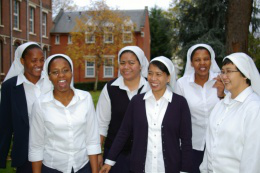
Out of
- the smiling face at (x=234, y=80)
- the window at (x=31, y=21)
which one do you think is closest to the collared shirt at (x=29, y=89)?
the smiling face at (x=234, y=80)

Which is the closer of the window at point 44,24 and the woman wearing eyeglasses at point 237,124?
the woman wearing eyeglasses at point 237,124

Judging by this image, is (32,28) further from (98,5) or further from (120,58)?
(120,58)

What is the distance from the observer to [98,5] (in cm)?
2830

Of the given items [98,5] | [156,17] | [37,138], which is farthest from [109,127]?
[156,17]

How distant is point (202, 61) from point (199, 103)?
0.58 metres

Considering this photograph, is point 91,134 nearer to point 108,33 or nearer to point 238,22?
point 238,22

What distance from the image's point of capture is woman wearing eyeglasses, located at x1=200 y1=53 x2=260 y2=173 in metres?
2.50

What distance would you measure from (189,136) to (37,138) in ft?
5.48

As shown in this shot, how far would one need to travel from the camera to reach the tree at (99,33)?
92.1ft

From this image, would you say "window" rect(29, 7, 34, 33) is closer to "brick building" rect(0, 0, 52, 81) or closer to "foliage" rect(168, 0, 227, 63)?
"brick building" rect(0, 0, 52, 81)

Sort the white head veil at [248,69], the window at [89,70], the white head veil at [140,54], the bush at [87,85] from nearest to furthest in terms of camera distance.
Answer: the white head veil at [248,69]
the white head veil at [140,54]
the bush at [87,85]
the window at [89,70]

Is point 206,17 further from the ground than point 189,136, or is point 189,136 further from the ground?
point 206,17

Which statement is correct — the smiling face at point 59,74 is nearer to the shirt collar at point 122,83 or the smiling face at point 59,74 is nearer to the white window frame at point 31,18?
the shirt collar at point 122,83

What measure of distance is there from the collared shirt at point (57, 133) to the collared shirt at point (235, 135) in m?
1.43
